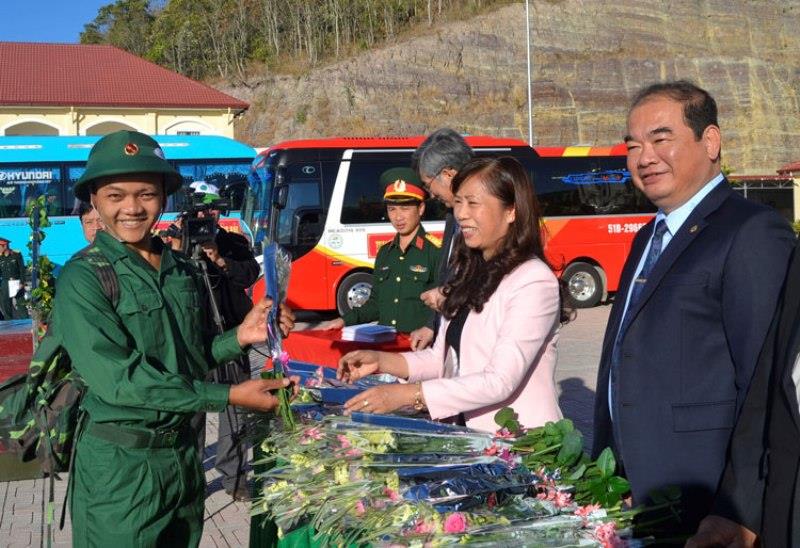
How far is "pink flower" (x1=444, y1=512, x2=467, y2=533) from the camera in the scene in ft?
6.32

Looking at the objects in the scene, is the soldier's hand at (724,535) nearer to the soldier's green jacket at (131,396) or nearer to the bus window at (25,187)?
the soldier's green jacket at (131,396)

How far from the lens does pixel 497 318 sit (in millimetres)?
2861

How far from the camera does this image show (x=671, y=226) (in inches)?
99.5

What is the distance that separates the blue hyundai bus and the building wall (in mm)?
13151

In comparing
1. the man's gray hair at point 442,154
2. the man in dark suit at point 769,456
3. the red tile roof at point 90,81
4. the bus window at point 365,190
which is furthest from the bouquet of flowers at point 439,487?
the red tile roof at point 90,81

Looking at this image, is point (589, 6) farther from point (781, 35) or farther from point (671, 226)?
point (671, 226)

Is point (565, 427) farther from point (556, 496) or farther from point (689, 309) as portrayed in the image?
point (689, 309)

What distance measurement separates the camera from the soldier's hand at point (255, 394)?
8.58 feet

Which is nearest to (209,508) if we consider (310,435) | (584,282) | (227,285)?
(227,285)

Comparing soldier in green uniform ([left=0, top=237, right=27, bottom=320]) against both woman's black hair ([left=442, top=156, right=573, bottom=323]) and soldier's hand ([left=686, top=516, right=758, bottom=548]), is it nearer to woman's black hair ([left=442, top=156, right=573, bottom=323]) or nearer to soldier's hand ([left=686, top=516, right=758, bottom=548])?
woman's black hair ([left=442, top=156, right=573, bottom=323])

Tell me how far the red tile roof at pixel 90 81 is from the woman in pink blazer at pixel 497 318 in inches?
1253

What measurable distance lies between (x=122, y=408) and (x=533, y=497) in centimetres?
122

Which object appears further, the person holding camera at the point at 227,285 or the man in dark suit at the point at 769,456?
the person holding camera at the point at 227,285

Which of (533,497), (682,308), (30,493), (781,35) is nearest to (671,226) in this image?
(682,308)
